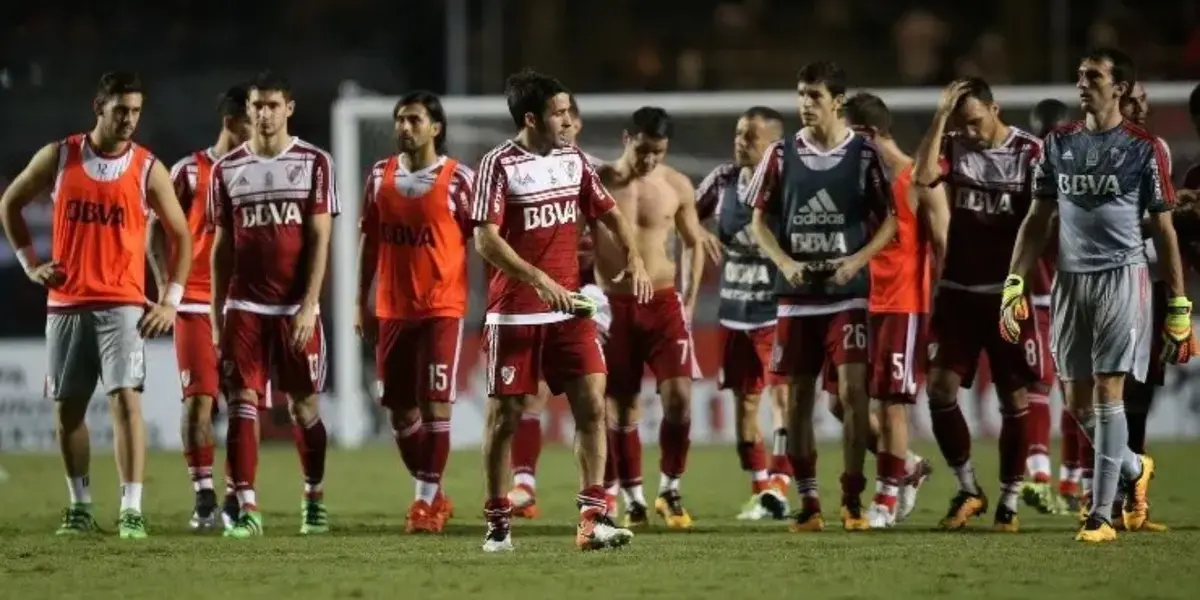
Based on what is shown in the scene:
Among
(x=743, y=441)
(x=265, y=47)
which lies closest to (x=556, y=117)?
(x=743, y=441)

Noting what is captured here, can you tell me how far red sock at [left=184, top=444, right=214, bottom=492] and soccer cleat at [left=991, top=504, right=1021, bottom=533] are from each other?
4.28 meters

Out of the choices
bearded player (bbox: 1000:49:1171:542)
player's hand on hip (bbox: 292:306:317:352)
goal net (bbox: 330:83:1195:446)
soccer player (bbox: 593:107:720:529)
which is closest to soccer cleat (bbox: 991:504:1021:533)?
bearded player (bbox: 1000:49:1171:542)

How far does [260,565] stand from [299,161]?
2722 millimetres

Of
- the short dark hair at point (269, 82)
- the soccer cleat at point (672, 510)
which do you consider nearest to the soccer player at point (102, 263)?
the short dark hair at point (269, 82)

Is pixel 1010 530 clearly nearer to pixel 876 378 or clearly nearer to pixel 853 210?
pixel 876 378

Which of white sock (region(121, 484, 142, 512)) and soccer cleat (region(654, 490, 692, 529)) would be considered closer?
white sock (region(121, 484, 142, 512))

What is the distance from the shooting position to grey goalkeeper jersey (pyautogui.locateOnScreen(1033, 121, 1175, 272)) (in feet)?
34.2

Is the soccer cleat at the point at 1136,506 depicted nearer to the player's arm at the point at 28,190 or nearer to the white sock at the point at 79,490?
the white sock at the point at 79,490

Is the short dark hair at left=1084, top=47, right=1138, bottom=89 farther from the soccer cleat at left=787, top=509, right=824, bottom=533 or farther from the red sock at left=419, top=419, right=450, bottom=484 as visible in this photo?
the red sock at left=419, top=419, right=450, bottom=484

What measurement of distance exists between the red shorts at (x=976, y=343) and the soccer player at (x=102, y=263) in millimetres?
4064

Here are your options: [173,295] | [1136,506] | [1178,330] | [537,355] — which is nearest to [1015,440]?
[1136,506]

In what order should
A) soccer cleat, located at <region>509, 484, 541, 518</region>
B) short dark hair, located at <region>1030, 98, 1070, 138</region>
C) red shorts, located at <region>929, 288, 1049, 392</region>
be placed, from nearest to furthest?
1. red shorts, located at <region>929, 288, 1049, 392</region>
2. soccer cleat, located at <region>509, 484, 541, 518</region>
3. short dark hair, located at <region>1030, 98, 1070, 138</region>

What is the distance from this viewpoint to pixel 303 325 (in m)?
11.6

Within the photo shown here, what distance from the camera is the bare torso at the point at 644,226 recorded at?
1280cm
